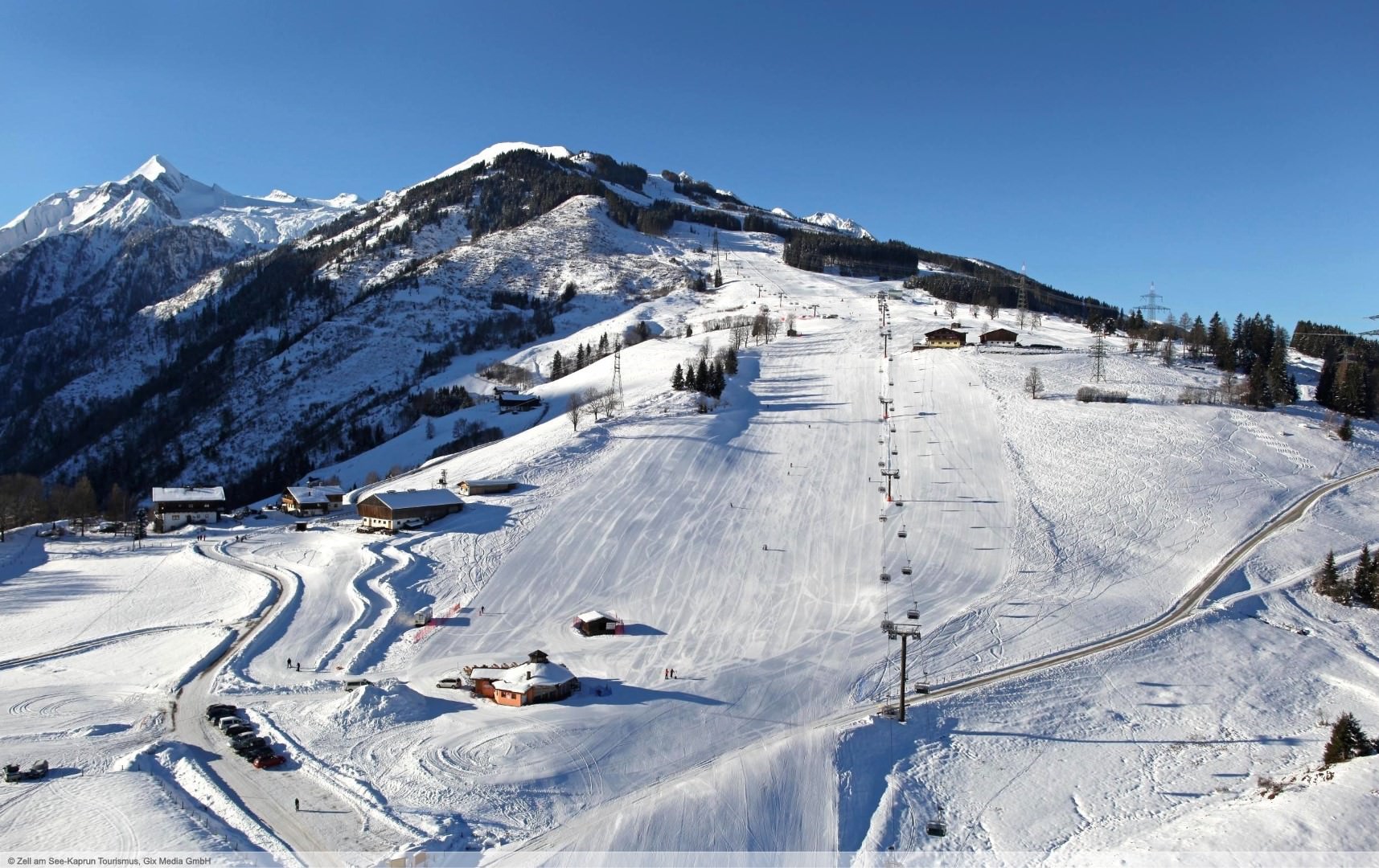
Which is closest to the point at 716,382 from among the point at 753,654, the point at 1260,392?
the point at 753,654

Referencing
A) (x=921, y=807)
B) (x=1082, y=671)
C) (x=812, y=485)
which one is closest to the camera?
(x=921, y=807)

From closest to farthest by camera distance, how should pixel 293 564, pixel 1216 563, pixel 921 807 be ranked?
pixel 921 807
pixel 1216 563
pixel 293 564

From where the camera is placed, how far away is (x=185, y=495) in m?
78.4

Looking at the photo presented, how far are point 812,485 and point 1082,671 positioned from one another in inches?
1071

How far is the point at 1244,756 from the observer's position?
31.5 meters

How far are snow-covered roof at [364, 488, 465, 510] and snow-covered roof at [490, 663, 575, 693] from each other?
2739 centimetres

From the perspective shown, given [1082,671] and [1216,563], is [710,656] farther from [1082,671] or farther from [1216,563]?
[1216,563]

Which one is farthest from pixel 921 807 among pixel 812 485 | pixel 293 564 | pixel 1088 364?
pixel 1088 364

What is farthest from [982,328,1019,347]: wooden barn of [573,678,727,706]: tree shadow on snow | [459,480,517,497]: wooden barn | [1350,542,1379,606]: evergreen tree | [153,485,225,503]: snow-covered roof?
A: [153,485,225,503]: snow-covered roof

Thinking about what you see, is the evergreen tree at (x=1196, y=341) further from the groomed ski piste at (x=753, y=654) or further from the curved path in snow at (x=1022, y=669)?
the curved path in snow at (x=1022, y=669)

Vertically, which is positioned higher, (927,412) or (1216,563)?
(927,412)

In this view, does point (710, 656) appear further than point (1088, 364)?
No

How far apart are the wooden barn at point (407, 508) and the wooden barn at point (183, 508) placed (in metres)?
24.3

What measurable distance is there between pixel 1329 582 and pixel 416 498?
56.2 metres
